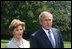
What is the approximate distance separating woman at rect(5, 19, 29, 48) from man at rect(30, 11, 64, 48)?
13 cm

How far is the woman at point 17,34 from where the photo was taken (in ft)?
8.36

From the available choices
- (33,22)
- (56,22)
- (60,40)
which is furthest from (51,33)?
(33,22)

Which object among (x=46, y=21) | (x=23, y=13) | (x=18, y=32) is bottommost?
(x=23, y=13)

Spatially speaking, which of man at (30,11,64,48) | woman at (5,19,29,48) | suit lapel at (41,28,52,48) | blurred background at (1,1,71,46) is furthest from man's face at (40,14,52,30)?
blurred background at (1,1,71,46)

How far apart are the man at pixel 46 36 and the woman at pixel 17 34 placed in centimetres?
13

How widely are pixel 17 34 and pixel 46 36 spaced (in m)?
0.33

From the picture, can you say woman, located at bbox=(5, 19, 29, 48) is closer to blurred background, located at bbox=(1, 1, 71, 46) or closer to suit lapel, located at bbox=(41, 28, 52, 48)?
suit lapel, located at bbox=(41, 28, 52, 48)

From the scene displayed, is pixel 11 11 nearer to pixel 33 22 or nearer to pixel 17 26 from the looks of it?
pixel 33 22

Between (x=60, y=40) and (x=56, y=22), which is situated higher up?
(x=60, y=40)

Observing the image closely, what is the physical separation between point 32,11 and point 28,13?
0.90 meters

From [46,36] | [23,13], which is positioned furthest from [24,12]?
[46,36]

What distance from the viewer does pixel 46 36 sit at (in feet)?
8.52

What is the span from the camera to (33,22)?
2559cm

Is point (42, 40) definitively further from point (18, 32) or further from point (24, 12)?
point (24, 12)
